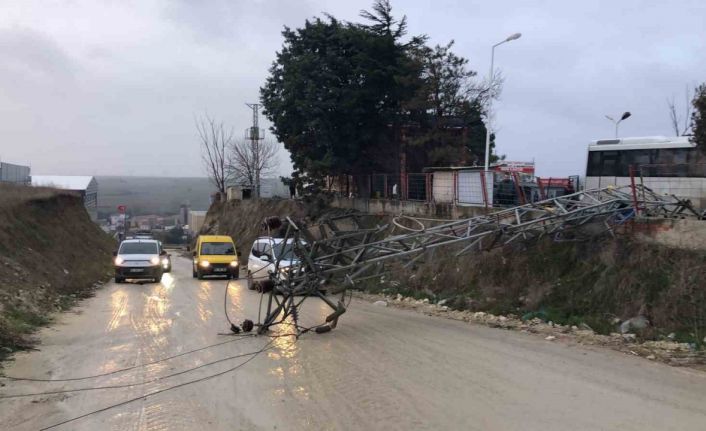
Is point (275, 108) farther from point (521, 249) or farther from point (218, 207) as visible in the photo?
point (218, 207)

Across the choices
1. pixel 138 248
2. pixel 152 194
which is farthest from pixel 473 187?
pixel 152 194

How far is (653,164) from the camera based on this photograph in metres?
22.9

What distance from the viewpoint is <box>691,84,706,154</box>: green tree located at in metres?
13.8

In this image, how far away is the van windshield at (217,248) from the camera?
84.5 feet

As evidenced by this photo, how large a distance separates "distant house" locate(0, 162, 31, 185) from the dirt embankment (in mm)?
8965

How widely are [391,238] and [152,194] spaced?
209ft

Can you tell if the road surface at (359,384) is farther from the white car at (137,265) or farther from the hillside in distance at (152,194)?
the hillside in distance at (152,194)

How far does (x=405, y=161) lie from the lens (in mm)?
30703

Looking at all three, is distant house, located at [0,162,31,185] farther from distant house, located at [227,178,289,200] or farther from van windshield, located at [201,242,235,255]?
van windshield, located at [201,242,235,255]

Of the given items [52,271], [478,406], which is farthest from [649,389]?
[52,271]

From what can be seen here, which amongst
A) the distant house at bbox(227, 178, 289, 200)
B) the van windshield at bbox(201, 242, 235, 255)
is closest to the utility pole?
the distant house at bbox(227, 178, 289, 200)

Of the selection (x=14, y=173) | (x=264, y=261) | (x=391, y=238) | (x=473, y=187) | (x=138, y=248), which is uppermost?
(x=14, y=173)

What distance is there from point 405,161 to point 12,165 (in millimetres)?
39264

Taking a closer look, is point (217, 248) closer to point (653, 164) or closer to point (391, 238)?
point (391, 238)
